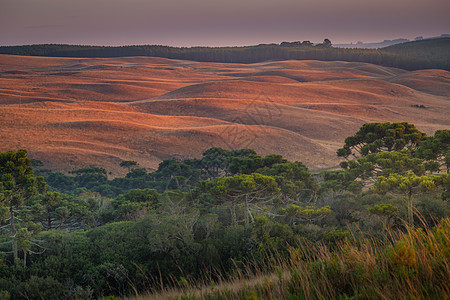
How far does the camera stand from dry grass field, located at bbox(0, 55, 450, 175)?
1379 inches

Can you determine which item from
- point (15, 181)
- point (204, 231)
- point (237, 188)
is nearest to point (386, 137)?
point (237, 188)

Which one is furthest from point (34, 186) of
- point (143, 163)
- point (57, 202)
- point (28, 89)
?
point (28, 89)

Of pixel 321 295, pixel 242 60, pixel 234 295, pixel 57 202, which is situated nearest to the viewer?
pixel 321 295

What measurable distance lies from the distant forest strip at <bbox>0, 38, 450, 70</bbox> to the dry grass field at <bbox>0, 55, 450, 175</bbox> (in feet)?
175

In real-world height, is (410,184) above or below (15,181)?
below

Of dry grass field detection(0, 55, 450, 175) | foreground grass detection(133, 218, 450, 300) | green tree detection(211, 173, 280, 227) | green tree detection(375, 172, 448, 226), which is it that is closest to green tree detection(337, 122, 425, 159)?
green tree detection(375, 172, 448, 226)

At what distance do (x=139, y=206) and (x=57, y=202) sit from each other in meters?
3.39

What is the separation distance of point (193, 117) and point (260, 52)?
14051 centimetres

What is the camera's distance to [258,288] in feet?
12.5

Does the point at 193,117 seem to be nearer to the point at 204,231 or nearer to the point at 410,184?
the point at 204,231

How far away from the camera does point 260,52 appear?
600ft

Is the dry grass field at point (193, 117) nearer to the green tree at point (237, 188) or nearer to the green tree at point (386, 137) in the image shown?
the green tree at point (386, 137)

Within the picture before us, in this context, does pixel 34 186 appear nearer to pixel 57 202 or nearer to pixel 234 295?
pixel 57 202

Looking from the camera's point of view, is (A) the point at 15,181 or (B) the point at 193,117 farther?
(B) the point at 193,117
